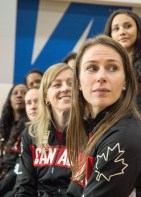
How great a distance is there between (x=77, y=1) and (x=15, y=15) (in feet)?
2.54

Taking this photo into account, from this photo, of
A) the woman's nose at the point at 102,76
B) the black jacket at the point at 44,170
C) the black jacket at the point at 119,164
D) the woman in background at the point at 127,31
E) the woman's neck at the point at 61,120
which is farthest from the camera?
the woman in background at the point at 127,31

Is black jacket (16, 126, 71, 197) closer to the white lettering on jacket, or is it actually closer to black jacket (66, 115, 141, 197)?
the white lettering on jacket

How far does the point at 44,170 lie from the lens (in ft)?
5.99

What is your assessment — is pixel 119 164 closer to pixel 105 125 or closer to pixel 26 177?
pixel 105 125

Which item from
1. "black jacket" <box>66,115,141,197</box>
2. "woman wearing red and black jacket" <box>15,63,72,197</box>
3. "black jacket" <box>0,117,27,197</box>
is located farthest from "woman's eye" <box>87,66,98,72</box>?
"black jacket" <box>0,117,27,197</box>

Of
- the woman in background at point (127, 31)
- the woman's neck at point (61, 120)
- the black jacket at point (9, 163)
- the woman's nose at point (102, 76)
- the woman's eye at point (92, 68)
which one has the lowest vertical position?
the black jacket at point (9, 163)

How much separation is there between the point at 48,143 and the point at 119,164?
0.95m

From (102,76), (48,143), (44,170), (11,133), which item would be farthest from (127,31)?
(11,133)

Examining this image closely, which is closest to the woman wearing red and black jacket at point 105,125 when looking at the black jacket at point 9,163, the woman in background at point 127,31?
the woman in background at point 127,31

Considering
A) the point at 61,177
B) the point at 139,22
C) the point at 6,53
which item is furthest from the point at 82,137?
the point at 6,53

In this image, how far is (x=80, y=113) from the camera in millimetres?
1361

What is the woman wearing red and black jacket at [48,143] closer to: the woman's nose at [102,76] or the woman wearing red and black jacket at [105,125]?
the woman wearing red and black jacket at [105,125]

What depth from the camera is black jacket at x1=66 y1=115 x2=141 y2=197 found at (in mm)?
978

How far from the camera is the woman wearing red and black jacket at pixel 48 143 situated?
71.1 inches
